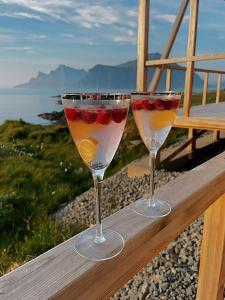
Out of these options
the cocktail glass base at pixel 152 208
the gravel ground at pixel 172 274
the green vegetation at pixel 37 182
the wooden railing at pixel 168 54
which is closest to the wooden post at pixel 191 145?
the green vegetation at pixel 37 182

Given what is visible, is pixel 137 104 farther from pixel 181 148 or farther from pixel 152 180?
pixel 181 148

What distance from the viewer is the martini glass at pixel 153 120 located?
0.70 m

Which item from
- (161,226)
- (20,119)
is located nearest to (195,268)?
(161,226)

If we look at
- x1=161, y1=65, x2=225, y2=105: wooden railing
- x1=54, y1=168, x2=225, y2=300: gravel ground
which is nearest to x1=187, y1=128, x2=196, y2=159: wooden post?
x1=161, y1=65, x2=225, y2=105: wooden railing

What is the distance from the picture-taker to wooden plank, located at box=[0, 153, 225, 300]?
0.46 metres

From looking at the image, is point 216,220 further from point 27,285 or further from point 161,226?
point 27,285

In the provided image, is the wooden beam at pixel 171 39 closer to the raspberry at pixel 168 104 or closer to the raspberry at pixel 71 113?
the raspberry at pixel 168 104

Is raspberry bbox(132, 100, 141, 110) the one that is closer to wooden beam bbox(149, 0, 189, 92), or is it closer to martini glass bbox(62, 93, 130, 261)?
martini glass bbox(62, 93, 130, 261)

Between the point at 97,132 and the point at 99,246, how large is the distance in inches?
8.7

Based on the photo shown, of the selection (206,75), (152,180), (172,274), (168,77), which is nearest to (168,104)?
(152,180)

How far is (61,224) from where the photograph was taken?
4.15m

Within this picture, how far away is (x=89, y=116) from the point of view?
0.51 m

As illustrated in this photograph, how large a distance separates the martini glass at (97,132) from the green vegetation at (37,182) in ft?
8.60

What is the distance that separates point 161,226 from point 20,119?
1085 cm
